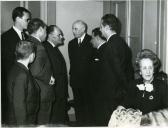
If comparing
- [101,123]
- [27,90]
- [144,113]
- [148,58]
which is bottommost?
[101,123]

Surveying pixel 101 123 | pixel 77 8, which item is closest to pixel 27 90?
pixel 101 123

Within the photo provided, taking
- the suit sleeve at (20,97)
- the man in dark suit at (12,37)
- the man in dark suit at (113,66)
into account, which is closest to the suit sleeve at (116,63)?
the man in dark suit at (113,66)

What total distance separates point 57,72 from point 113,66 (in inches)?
21.5

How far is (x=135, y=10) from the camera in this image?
322 cm

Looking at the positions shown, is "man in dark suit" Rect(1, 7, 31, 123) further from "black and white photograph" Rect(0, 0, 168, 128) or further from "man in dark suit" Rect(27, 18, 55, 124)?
"man in dark suit" Rect(27, 18, 55, 124)

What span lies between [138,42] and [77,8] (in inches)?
38.6

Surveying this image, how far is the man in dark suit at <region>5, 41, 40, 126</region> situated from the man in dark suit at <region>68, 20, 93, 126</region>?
1463 mm

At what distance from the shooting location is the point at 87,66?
3387mm

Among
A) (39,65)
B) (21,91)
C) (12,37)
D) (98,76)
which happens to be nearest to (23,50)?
(21,91)

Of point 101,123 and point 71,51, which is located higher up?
point 71,51

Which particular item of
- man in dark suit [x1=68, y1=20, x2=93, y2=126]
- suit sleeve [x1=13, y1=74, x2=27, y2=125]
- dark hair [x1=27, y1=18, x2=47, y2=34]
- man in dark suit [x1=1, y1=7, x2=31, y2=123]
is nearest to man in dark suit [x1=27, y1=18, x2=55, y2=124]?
dark hair [x1=27, y1=18, x2=47, y2=34]

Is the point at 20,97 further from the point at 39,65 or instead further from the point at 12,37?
the point at 12,37

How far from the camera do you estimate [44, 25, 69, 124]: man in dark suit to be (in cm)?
278

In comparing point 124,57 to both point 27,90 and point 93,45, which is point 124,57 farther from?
point 27,90
